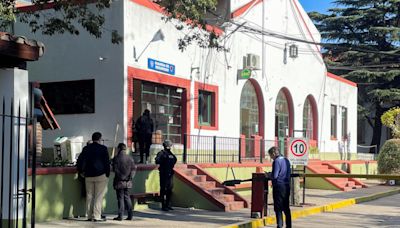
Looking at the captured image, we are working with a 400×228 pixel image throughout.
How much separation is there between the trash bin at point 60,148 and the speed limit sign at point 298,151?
661 centimetres

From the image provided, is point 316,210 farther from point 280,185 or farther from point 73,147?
point 73,147

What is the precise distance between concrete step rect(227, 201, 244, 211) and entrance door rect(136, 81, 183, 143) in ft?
13.8

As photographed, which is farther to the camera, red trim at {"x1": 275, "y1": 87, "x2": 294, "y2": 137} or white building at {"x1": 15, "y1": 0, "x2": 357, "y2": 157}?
red trim at {"x1": 275, "y1": 87, "x2": 294, "y2": 137}

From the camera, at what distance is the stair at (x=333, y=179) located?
23.3 m

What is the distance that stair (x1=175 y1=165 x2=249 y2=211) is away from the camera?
14.8m

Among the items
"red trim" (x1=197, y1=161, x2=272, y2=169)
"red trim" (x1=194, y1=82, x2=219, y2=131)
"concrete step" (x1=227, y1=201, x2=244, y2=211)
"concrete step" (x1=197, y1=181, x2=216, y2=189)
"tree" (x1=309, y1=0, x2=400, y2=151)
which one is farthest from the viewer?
"tree" (x1=309, y1=0, x2=400, y2=151)

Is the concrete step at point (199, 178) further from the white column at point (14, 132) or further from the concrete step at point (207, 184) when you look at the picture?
the white column at point (14, 132)

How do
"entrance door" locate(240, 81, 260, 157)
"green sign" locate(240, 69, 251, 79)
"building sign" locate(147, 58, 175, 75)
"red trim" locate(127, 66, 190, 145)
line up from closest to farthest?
"red trim" locate(127, 66, 190, 145) → "building sign" locate(147, 58, 175, 75) → "green sign" locate(240, 69, 251, 79) → "entrance door" locate(240, 81, 260, 157)

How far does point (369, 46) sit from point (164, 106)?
29.5 metres

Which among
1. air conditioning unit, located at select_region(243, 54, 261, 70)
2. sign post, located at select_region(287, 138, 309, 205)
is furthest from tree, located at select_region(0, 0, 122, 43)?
air conditioning unit, located at select_region(243, 54, 261, 70)

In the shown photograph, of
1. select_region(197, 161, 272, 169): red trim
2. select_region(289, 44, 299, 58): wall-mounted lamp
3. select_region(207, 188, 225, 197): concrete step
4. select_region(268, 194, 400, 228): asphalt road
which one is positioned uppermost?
select_region(289, 44, 299, 58): wall-mounted lamp

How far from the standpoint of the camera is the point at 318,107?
30.5 metres

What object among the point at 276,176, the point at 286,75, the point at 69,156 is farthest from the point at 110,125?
the point at 286,75

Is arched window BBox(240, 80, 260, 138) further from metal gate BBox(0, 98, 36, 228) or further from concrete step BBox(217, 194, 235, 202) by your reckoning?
metal gate BBox(0, 98, 36, 228)
